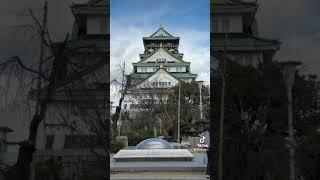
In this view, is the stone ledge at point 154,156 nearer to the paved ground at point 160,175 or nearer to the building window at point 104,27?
the paved ground at point 160,175

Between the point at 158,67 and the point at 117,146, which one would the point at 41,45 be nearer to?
the point at 117,146

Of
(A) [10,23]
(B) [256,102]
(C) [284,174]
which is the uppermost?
(A) [10,23]

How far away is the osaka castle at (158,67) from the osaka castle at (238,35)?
4.09m

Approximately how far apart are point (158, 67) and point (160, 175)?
4875 mm

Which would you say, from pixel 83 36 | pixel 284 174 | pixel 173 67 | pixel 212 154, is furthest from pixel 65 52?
pixel 173 67

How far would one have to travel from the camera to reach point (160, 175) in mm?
8250

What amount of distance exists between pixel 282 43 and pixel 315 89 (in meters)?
0.64

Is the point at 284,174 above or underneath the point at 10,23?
underneath

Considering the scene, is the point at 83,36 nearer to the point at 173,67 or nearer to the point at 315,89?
the point at 315,89

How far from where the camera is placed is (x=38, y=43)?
19.2 ft

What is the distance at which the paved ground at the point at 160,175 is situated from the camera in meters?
7.80

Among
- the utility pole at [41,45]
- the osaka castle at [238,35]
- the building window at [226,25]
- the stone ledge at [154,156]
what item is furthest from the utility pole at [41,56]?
the stone ledge at [154,156]

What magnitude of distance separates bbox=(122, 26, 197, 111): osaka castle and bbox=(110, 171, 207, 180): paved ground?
2.94 m

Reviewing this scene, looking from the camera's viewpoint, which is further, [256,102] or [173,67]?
[173,67]
